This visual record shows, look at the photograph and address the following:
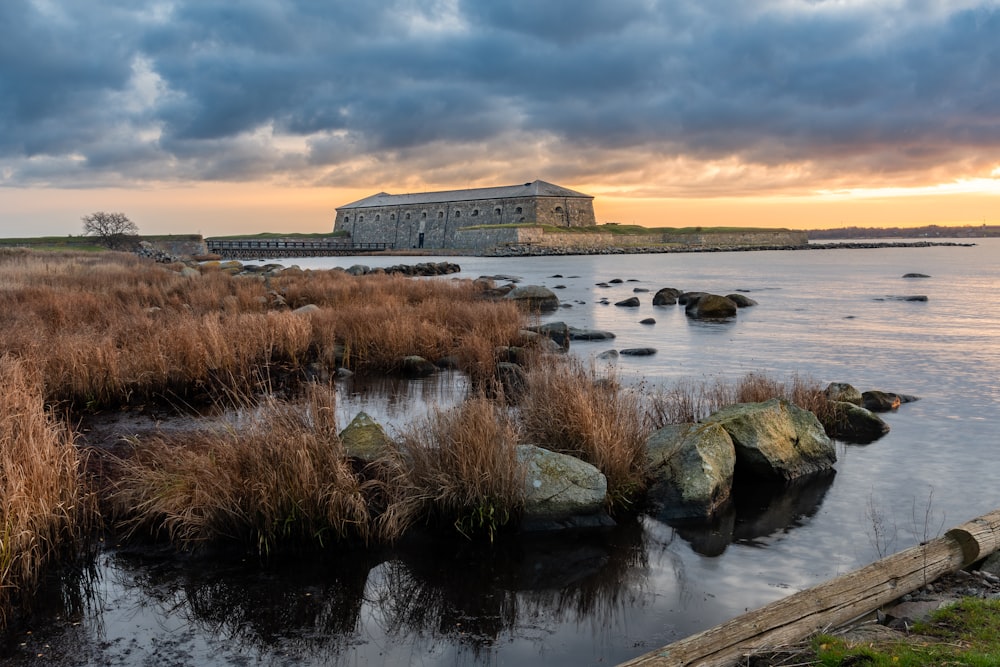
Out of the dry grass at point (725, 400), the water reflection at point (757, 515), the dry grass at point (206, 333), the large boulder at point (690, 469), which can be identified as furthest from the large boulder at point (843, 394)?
the dry grass at point (206, 333)

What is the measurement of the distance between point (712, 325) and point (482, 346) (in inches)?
448

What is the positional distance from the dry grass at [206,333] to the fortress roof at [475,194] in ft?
257

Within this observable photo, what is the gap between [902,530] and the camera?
6.76 meters

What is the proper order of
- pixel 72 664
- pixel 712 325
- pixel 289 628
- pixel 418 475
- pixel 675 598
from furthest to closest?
pixel 712 325
pixel 418 475
pixel 675 598
pixel 289 628
pixel 72 664

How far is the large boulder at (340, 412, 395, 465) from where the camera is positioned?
6.87 meters

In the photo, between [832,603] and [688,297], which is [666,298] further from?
[832,603]

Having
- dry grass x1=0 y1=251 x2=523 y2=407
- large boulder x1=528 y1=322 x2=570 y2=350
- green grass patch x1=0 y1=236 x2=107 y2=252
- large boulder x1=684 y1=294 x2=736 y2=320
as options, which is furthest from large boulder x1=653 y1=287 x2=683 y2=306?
green grass patch x1=0 y1=236 x2=107 y2=252

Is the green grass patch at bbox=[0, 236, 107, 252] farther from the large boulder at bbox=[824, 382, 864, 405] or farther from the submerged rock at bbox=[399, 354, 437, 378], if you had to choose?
the large boulder at bbox=[824, 382, 864, 405]

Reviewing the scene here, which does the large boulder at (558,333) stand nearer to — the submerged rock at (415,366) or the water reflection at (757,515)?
the submerged rock at (415,366)


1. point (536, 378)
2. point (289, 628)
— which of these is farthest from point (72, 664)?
point (536, 378)

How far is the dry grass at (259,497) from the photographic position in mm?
5863

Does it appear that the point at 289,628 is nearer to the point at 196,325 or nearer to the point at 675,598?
the point at 675,598

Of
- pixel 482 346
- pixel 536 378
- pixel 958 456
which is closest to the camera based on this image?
pixel 536 378

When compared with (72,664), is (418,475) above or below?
above
